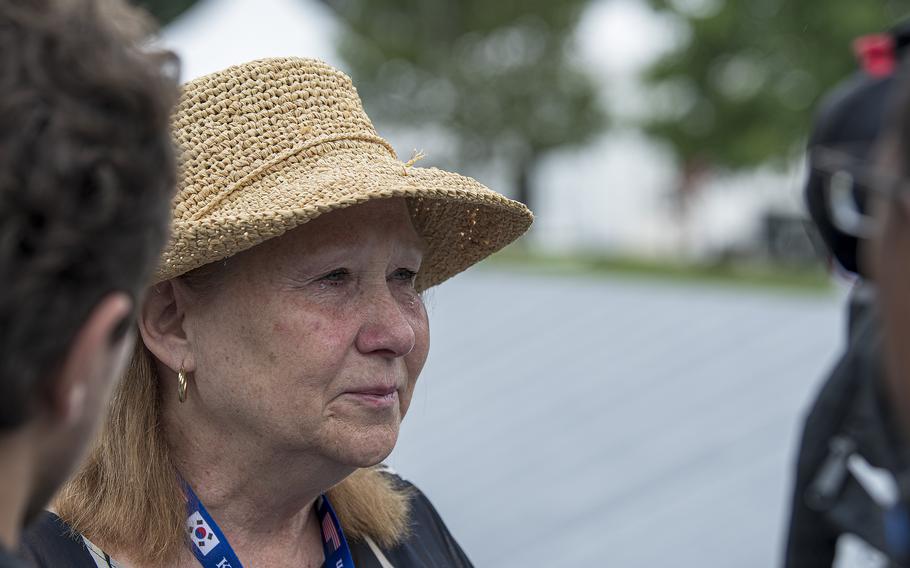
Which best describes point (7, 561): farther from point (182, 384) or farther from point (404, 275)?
point (404, 275)

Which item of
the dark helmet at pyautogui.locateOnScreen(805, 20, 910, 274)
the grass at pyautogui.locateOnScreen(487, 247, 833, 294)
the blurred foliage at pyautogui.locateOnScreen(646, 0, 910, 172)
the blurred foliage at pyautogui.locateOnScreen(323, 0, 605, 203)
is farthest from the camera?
the blurred foliage at pyautogui.locateOnScreen(323, 0, 605, 203)

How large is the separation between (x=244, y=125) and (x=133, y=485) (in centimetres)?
72

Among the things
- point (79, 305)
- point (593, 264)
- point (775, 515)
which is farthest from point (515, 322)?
point (593, 264)

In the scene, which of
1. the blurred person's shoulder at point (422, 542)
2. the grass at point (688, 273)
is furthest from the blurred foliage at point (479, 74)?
the blurred person's shoulder at point (422, 542)

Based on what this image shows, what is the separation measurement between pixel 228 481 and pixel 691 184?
32.6m

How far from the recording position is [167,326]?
2.19 m

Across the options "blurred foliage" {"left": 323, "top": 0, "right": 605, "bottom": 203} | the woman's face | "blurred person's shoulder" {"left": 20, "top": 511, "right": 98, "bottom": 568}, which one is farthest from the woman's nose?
"blurred foliage" {"left": 323, "top": 0, "right": 605, "bottom": 203}

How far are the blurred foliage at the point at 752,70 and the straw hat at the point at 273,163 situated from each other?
2219cm

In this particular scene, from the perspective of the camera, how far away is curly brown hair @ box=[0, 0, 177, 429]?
1040 millimetres

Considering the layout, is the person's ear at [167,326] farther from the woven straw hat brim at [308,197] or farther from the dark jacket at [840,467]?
the dark jacket at [840,467]

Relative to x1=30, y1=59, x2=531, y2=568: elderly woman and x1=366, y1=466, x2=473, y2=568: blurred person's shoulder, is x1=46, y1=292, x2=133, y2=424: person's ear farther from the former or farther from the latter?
x1=366, y1=466, x2=473, y2=568: blurred person's shoulder

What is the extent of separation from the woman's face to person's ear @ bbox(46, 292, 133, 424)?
933 mm

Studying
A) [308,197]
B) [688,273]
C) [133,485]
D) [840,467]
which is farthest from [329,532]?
[688,273]

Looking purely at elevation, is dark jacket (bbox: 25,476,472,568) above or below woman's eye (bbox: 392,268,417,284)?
below
